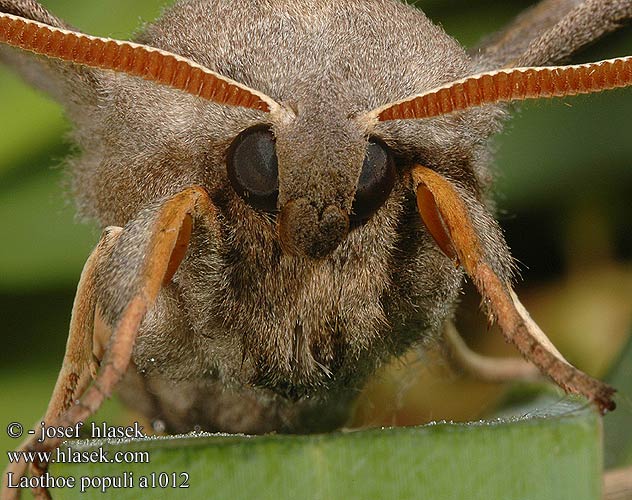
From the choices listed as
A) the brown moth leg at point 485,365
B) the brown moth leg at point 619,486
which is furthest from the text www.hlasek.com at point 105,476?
the brown moth leg at point 485,365

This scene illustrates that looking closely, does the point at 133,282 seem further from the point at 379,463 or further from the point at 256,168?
the point at 379,463

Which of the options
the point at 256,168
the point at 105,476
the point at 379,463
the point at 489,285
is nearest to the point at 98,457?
the point at 105,476

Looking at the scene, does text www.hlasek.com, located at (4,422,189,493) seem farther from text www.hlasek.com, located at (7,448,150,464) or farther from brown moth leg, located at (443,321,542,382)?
brown moth leg, located at (443,321,542,382)

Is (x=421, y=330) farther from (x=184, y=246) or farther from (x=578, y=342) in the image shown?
(x=578, y=342)

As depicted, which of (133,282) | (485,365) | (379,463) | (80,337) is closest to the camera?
(379,463)

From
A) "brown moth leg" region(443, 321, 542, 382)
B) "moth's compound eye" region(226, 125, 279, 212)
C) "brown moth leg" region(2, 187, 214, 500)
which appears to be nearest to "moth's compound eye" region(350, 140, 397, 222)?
"moth's compound eye" region(226, 125, 279, 212)

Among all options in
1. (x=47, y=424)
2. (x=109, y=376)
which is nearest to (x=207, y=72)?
(x=109, y=376)

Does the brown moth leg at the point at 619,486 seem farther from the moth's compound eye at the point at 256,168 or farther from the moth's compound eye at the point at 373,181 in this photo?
the moth's compound eye at the point at 256,168
